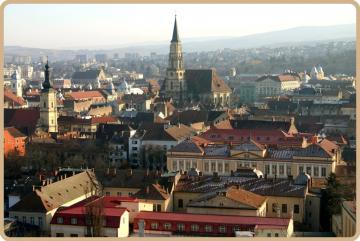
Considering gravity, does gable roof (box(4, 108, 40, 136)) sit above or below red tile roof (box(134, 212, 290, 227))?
below

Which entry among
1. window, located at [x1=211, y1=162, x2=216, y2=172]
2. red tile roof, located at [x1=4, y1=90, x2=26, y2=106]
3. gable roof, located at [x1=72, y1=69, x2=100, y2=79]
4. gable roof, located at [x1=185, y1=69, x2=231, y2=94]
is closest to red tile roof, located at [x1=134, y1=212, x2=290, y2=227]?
window, located at [x1=211, y1=162, x2=216, y2=172]

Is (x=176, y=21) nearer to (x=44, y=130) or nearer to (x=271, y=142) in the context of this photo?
(x=44, y=130)

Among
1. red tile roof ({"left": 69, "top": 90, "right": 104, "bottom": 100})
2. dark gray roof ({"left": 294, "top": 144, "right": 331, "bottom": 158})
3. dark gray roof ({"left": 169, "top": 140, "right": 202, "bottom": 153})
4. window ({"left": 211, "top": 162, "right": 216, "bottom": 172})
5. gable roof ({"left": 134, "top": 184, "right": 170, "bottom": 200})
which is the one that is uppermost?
dark gray roof ({"left": 294, "top": 144, "right": 331, "bottom": 158})

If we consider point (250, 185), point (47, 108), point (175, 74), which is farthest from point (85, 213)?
point (175, 74)

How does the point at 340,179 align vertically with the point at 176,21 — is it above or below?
below

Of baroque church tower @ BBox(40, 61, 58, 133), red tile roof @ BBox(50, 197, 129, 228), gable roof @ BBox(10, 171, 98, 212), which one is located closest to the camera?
red tile roof @ BBox(50, 197, 129, 228)

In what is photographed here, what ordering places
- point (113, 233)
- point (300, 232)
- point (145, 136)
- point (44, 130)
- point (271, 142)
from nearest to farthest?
1. point (113, 233)
2. point (300, 232)
3. point (271, 142)
4. point (145, 136)
5. point (44, 130)

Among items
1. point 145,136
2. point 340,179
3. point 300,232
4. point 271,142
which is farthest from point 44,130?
point 300,232

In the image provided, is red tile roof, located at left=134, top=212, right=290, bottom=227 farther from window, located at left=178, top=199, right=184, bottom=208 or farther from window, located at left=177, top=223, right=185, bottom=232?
window, located at left=178, top=199, right=184, bottom=208
